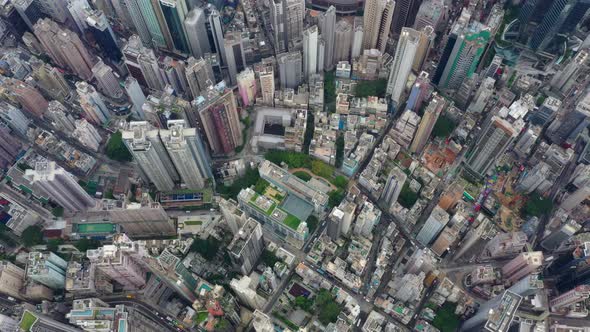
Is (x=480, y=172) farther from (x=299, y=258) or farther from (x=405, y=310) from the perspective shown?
(x=299, y=258)

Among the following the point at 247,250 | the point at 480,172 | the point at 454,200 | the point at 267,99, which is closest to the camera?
the point at 247,250

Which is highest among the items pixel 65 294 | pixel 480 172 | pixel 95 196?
pixel 480 172

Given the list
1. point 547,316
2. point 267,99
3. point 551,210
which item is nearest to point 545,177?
point 551,210

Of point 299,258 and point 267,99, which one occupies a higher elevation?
point 267,99

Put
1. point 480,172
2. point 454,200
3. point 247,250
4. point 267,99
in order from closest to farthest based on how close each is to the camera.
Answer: point 247,250, point 454,200, point 480,172, point 267,99

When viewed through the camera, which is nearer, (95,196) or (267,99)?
(95,196)

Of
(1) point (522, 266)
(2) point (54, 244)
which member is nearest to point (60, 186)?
(2) point (54, 244)

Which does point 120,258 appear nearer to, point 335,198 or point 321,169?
point 335,198

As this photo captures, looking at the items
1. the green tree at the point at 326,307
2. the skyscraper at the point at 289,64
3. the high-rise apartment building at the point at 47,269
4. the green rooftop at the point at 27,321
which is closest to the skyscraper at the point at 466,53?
the skyscraper at the point at 289,64
